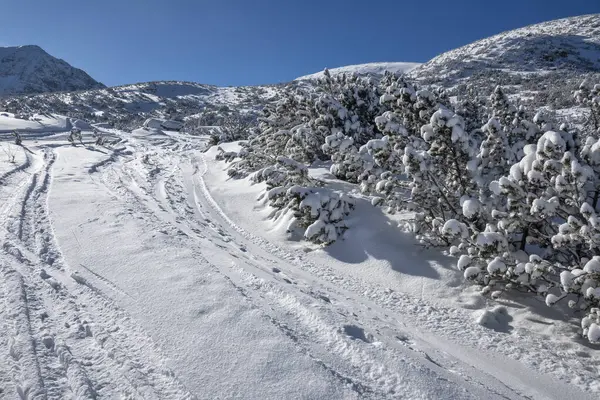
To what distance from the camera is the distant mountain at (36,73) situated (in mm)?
132750

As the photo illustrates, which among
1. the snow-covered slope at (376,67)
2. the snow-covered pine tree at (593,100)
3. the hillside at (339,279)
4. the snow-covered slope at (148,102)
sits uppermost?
the snow-covered slope at (376,67)

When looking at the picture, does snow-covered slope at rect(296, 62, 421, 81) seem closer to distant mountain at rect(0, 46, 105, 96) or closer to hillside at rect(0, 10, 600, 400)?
distant mountain at rect(0, 46, 105, 96)

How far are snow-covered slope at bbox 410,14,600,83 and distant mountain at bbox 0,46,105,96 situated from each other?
13050 centimetres

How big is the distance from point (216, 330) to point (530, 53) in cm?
11601

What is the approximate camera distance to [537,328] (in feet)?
15.3

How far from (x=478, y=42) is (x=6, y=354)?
138631 mm

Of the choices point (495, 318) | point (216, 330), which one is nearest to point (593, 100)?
point (495, 318)

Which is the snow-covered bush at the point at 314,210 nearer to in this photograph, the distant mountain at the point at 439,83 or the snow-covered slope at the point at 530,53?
the distant mountain at the point at 439,83

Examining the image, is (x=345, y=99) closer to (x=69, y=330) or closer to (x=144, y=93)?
(x=69, y=330)

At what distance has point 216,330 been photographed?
4.13m

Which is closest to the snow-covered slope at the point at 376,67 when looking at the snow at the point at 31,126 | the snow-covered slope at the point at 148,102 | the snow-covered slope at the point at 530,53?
the snow-covered slope at the point at 530,53

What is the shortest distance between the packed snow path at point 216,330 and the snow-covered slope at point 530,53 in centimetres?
8705

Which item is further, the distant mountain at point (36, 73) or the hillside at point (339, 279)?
the distant mountain at point (36, 73)

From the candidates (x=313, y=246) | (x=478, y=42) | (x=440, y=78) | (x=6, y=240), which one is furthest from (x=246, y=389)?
(x=478, y=42)
